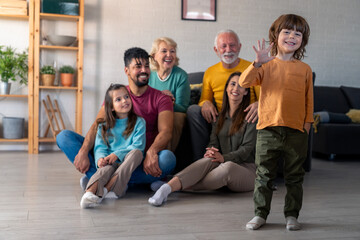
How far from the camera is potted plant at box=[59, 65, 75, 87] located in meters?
4.83

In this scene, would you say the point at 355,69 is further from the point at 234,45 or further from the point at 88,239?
the point at 88,239

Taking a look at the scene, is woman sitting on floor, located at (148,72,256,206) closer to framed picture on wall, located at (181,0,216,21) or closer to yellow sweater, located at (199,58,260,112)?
yellow sweater, located at (199,58,260,112)

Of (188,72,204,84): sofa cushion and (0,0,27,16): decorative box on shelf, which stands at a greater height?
(0,0,27,16): decorative box on shelf

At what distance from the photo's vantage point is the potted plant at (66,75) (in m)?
4.83

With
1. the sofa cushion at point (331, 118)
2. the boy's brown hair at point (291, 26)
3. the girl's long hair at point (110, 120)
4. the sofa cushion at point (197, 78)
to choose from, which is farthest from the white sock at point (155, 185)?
the sofa cushion at point (331, 118)

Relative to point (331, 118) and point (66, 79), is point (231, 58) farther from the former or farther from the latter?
point (66, 79)

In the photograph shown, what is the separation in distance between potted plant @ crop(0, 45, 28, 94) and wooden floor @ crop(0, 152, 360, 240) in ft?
5.57

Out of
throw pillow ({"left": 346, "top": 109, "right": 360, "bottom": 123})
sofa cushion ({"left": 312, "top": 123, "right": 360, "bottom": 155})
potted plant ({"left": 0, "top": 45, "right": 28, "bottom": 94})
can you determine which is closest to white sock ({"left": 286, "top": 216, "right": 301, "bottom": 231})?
sofa cushion ({"left": 312, "top": 123, "right": 360, "bottom": 155})

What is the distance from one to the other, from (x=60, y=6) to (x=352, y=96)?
3.75 m

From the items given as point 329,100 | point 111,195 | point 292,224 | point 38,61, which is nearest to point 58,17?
point 38,61

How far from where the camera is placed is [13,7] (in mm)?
4621

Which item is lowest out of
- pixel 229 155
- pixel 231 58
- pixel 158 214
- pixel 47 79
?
pixel 158 214

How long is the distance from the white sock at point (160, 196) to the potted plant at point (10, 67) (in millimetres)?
2927

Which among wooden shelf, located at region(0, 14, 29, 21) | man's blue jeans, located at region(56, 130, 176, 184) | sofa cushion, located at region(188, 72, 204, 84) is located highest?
wooden shelf, located at region(0, 14, 29, 21)
